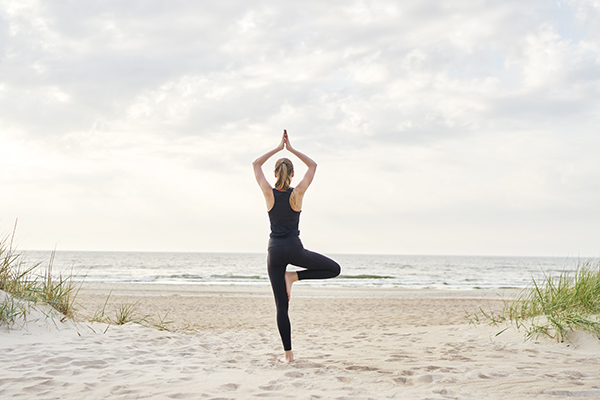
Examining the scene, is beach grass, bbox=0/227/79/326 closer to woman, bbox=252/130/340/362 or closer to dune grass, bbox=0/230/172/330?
dune grass, bbox=0/230/172/330

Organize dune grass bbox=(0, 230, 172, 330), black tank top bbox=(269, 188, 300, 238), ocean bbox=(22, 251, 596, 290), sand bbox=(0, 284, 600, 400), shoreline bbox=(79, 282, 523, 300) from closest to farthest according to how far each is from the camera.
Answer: sand bbox=(0, 284, 600, 400)
black tank top bbox=(269, 188, 300, 238)
dune grass bbox=(0, 230, 172, 330)
shoreline bbox=(79, 282, 523, 300)
ocean bbox=(22, 251, 596, 290)

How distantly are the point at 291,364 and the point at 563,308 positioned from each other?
12.6 feet

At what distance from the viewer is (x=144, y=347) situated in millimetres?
4738

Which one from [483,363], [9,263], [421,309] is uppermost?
[9,263]

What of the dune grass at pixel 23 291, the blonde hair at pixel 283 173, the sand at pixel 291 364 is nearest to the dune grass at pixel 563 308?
the sand at pixel 291 364

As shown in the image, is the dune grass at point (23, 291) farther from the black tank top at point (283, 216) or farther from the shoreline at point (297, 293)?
the shoreline at point (297, 293)

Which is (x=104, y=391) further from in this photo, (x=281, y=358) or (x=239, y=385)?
(x=281, y=358)

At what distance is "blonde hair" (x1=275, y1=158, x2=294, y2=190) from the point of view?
13.3 ft

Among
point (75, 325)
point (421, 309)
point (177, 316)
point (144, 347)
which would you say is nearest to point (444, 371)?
point (144, 347)

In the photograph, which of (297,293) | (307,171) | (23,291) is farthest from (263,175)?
(297,293)

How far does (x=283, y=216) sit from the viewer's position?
4043 millimetres

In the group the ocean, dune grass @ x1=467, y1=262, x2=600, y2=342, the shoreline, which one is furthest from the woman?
the shoreline

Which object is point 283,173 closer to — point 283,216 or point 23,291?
point 283,216

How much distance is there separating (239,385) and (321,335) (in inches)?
147
